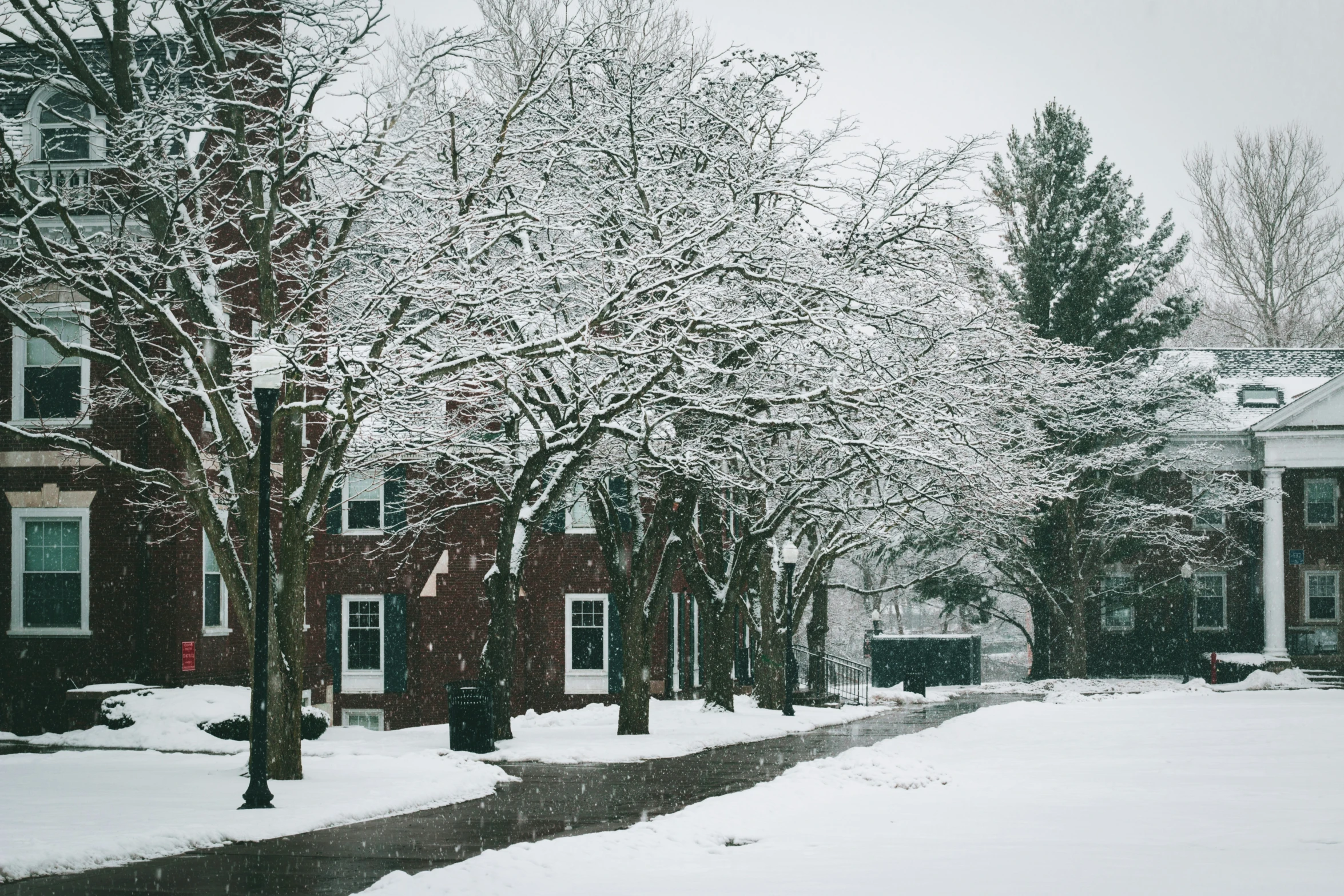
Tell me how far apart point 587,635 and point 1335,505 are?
30.3 m

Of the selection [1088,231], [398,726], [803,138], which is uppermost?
[1088,231]

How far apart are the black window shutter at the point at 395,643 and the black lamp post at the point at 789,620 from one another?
9.48 m

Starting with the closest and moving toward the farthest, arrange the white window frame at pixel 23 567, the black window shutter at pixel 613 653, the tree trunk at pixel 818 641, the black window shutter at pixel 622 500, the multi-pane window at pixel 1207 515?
the white window frame at pixel 23 567
the black window shutter at pixel 622 500
the black window shutter at pixel 613 653
the tree trunk at pixel 818 641
the multi-pane window at pixel 1207 515

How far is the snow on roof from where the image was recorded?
49.5 metres

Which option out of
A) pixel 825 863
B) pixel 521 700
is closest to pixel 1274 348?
pixel 521 700

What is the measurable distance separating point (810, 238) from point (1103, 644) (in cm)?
3389

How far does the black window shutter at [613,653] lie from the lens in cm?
3423

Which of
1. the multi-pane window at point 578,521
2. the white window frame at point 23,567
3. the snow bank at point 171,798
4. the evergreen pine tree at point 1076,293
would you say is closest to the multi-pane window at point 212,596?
the white window frame at point 23,567

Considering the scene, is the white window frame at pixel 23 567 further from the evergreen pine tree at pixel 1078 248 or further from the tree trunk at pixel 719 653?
the evergreen pine tree at pixel 1078 248

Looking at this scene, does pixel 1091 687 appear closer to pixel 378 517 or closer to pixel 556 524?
pixel 556 524

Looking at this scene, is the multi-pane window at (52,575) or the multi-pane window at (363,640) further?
the multi-pane window at (363,640)

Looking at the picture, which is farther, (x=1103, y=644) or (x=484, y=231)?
(x=1103, y=644)

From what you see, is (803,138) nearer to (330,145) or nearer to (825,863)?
(330,145)

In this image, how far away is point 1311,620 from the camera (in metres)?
48.9
